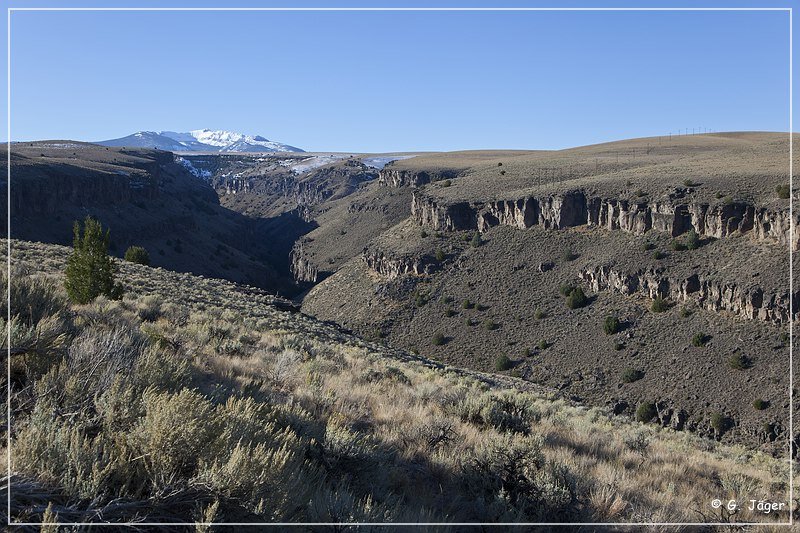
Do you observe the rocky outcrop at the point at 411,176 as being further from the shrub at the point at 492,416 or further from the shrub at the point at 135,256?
the shrub at the point at 492,416

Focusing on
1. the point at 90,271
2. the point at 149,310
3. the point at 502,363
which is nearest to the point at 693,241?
the point at 502,363

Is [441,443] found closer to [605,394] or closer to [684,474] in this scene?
[684,474]

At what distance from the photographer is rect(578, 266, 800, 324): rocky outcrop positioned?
35094 millimetres

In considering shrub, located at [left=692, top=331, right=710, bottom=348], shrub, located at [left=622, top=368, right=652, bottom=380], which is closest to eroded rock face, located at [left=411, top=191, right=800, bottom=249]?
shrub, located at [left=692, top=331, right=710, bottom=348]

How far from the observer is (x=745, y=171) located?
49188 millimetres

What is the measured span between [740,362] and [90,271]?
36031 millimetres

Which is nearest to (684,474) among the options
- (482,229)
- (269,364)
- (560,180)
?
(269,364)

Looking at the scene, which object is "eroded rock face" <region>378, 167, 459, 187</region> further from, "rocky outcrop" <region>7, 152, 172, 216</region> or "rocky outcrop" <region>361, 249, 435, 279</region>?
"rocky outcrop" <region>7, 152, 172, 216</region>

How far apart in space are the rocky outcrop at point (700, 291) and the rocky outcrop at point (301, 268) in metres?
46.8

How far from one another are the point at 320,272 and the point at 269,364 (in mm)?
73801

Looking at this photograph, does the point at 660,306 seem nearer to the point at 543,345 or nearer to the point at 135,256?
the point at 543,345

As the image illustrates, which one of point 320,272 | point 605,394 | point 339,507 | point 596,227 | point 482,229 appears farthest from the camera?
point 320,272

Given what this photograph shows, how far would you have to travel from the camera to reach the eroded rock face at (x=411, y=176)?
325 ft

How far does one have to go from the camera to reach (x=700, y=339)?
3662cm
